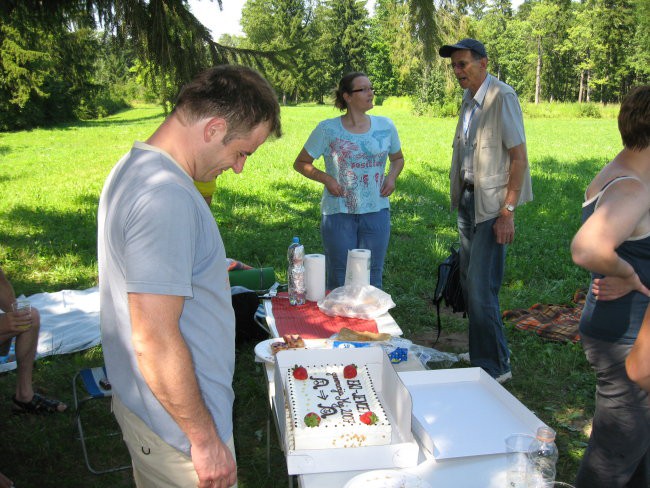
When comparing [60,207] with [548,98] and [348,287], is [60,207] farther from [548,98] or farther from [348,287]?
[548,98]

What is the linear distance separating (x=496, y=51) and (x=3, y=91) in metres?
46.3

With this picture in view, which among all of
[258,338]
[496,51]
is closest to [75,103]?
[258,338]

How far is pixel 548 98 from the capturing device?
56.2 m

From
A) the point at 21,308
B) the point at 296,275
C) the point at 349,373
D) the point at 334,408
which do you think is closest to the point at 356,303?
the point at 296,275

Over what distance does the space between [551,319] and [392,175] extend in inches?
73.0

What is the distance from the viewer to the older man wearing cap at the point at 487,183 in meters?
3.22

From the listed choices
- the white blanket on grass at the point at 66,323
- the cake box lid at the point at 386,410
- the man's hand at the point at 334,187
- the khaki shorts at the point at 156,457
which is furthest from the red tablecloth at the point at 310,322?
the white blanket on grass at the point at 66,323

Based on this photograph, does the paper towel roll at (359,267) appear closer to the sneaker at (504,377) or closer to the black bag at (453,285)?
the black bag at (453,285)

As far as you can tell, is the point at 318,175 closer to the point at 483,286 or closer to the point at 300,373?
the point at 483,286

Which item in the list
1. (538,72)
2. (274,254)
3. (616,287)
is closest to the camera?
(616,287)

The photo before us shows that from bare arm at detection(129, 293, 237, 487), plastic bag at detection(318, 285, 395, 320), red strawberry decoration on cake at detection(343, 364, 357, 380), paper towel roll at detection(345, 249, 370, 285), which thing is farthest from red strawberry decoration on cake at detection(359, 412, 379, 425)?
paper towel roll at detection(345, 249, 370, 285)

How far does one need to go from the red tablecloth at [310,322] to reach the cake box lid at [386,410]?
59 centimetres

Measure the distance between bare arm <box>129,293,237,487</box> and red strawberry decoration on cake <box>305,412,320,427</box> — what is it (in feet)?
0.85

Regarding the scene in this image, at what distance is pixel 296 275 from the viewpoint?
2.90 meters
